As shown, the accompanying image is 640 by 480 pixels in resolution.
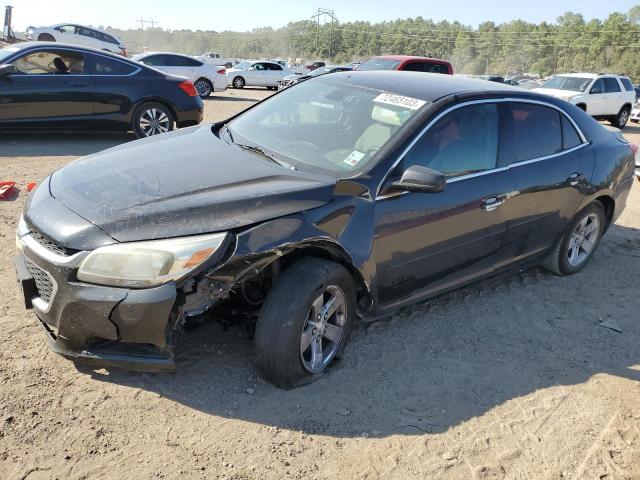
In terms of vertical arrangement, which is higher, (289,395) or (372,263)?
(372,263)

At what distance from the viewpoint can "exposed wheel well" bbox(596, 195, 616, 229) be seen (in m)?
5.17

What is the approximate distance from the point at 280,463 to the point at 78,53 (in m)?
7.75

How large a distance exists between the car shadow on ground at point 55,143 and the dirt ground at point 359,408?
457cm

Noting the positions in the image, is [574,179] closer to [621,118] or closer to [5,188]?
[5,188]

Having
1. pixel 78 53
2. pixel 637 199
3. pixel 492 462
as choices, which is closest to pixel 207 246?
pixel 492 462

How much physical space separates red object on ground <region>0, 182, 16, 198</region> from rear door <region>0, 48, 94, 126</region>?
8.04 feet

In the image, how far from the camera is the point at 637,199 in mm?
8414

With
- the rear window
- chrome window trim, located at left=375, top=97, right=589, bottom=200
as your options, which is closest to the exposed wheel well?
chrome window trim, located at left=375, top=97, right=589, bottom=200

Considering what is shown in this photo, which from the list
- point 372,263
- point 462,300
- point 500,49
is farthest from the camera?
point 500,49

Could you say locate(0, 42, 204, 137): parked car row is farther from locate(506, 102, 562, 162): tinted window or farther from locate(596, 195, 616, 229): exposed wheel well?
locate(596, 195, 616, 229): exposed wheel well

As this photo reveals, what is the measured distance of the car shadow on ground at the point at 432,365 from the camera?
309cm

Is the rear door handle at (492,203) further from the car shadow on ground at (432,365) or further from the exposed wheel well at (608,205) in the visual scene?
the exposed wheel well at (608,205)

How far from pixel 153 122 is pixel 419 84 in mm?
6096

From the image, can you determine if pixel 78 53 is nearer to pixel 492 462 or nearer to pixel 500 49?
pixel 492 462
